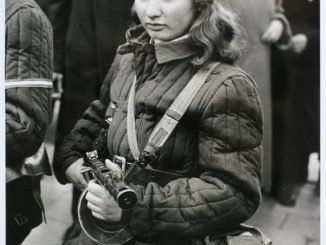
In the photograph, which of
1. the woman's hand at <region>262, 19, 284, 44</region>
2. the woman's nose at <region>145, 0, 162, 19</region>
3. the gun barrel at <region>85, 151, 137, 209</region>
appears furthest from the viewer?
the woman's hand at <region>262, 19, 284, 44</region>

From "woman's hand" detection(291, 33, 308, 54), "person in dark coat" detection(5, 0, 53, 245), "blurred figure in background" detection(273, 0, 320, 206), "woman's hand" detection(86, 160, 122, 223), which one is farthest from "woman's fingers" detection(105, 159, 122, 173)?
"woman's hand" detection(291, 33, 308, 54)

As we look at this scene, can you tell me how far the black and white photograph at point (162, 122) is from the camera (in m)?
1.22

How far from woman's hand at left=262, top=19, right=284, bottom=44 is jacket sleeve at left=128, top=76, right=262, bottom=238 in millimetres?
202

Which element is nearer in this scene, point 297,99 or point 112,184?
point 112,184

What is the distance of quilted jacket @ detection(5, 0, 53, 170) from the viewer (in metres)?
1.37

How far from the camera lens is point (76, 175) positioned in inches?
53.4

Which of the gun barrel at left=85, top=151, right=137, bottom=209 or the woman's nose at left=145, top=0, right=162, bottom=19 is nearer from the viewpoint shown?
the gun barrel at left=85, top=151, right=137, bottom=209

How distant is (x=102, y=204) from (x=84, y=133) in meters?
0.26

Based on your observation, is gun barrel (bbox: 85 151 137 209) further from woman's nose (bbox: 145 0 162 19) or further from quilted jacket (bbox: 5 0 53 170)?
woman's nose (bbox: 145 0 162 19)

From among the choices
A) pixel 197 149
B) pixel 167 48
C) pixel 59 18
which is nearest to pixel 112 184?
pixel 197 149

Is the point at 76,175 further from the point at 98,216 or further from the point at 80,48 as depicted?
the point at 80,48

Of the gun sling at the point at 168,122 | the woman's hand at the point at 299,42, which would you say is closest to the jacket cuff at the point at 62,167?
the gun sling at the point at 168,122

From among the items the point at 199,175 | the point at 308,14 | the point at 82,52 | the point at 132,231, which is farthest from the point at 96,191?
the point at 308,14
